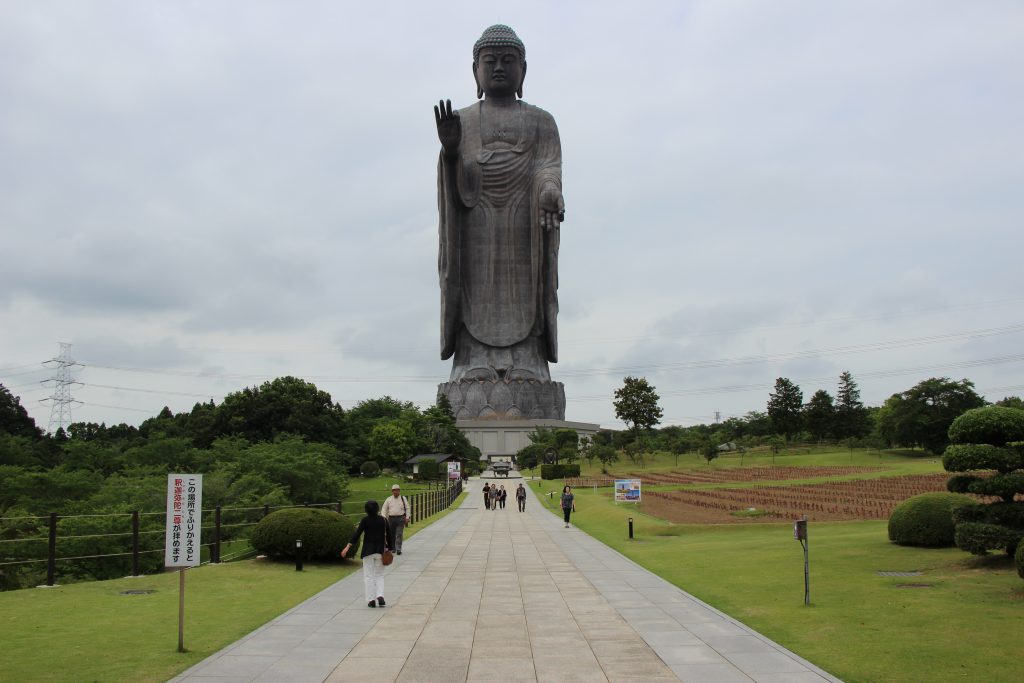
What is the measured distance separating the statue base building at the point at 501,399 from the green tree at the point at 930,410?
27.0 metres

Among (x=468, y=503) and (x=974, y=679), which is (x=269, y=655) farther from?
(x=468, y=503)

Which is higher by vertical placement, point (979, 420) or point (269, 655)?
point (979, 420)

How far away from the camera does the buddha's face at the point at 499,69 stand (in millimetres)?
62844

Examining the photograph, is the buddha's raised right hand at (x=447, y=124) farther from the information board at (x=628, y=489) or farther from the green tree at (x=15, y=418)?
the green tree at (x=15, y=418)

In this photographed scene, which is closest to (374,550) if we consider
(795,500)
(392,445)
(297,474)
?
(297,474)

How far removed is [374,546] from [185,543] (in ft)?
7.91

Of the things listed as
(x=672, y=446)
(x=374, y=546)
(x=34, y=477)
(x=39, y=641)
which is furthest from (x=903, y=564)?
(x=672, y=446)

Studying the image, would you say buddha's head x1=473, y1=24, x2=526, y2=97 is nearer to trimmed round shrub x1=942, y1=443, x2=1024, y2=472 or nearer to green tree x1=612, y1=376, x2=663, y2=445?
green tree x1=612, y1=376, x2=663, y2=445

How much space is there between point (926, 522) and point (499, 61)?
54069 mm

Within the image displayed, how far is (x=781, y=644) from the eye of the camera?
324 inches

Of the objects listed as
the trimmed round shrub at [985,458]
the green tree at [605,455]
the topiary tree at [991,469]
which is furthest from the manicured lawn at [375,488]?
the trimmed round shrub at [985,458]

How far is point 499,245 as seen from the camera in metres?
65.9

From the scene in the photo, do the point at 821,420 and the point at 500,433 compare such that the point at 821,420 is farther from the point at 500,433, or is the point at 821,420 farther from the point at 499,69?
the point at 499,69

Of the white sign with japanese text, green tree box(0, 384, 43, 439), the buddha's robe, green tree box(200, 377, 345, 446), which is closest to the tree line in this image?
the buddha's robe
